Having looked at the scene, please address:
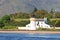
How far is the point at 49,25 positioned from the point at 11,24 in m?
6.95

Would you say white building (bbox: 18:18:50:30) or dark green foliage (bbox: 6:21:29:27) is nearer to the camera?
white building (bbox: 18:18:50:30)

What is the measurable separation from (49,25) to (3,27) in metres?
7.99

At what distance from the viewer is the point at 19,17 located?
54.6 metres

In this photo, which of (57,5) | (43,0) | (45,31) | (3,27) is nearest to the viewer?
(45,31)

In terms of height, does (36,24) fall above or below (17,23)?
above

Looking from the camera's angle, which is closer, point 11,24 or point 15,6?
point 11,24

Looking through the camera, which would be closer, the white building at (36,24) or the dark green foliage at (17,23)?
the white building at (36,24)

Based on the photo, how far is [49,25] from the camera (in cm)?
4803

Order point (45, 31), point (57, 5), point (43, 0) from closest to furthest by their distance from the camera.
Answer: point (45, 31) < point (57, 5) < point (43, 0)

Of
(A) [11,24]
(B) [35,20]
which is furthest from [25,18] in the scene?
(B) [35,20]

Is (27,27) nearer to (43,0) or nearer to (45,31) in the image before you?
(45,31)

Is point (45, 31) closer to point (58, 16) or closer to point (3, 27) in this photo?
point (3, 27)

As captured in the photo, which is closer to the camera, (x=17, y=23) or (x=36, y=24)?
(x=36, y=24)

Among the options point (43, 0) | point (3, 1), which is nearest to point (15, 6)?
point (3, 1)
